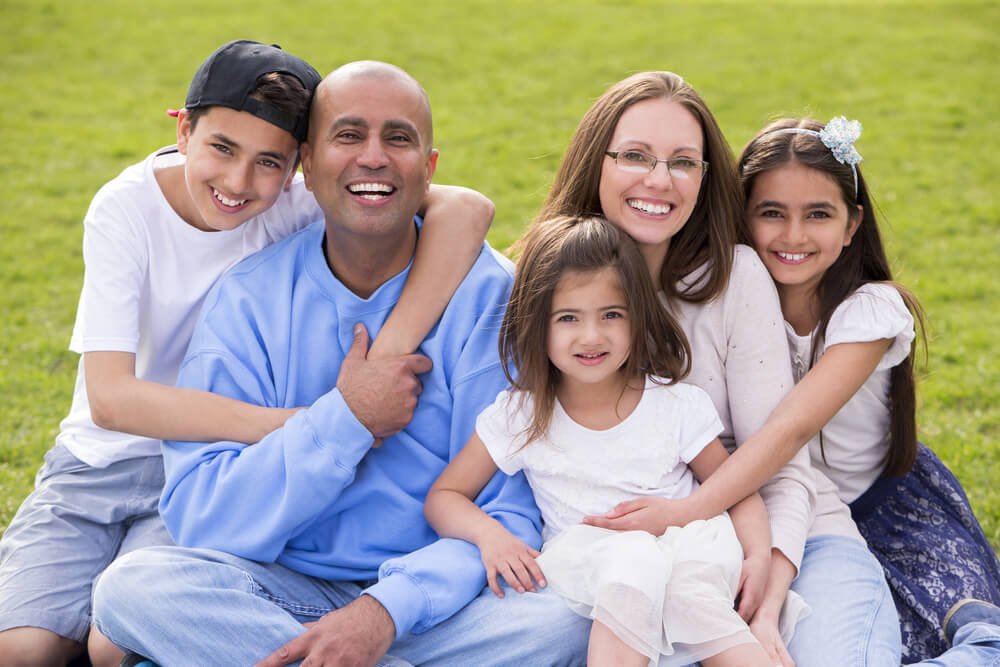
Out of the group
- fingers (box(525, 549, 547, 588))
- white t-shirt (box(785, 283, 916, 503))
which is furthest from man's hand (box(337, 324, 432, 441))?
white t-shirt (box(785, 283, 916, 503))

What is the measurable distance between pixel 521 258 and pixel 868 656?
5.00 ft

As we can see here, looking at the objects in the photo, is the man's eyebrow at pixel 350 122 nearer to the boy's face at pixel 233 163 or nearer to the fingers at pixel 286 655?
the boy's face at pixel 233 163

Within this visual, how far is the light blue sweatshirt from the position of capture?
2826mm

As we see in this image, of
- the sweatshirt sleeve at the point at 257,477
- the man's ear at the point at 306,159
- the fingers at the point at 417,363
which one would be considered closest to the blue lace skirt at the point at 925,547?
the fingers at the point at 417,363

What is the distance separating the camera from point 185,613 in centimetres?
261

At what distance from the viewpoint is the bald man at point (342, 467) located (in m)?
2.65

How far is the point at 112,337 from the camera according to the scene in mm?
3068

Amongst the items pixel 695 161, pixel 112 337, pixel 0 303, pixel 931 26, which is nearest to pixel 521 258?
pixel 695 161

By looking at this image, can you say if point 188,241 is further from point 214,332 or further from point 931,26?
point 931,26

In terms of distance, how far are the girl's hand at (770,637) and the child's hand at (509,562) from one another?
61 cm

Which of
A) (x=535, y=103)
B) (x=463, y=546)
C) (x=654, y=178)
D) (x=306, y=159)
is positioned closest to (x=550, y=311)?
(x=654, y=178)

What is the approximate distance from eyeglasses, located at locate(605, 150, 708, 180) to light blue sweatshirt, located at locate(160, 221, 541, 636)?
1.76 feet

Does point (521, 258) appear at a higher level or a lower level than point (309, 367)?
higher

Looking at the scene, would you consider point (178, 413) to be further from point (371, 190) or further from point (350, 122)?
point (350, 122)
